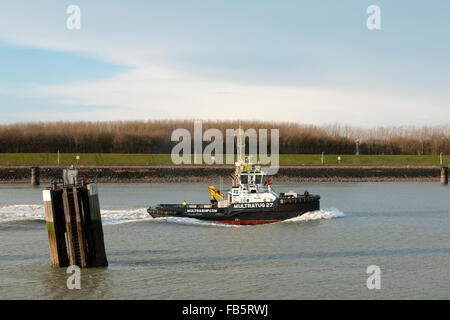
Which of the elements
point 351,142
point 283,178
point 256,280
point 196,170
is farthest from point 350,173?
point 256,280

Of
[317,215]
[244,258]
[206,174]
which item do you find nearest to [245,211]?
[317,215]

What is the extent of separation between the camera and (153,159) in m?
90.3

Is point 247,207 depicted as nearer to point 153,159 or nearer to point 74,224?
point 74,224

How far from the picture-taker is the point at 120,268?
810 inches

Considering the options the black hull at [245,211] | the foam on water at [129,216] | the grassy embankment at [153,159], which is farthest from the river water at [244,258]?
the grassy embankment at [153,159]

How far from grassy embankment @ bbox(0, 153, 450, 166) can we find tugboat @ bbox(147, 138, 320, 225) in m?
54.0

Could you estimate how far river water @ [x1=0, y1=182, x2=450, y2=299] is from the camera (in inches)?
707

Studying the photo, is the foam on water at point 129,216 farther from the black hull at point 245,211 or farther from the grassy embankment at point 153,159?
the grassy embankment at point 153,159

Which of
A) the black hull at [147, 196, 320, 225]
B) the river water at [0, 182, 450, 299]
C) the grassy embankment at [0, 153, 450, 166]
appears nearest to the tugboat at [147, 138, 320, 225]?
the black hull at [147, 196, 320, 225]

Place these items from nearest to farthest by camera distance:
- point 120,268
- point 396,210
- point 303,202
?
point 120,268, point 303,202, point 396,210

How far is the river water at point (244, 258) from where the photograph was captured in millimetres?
17969

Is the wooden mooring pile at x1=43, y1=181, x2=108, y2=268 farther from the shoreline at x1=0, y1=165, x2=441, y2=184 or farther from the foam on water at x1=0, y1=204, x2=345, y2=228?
the shoreline at x1=0, y1=165, x2=441, y2=184
